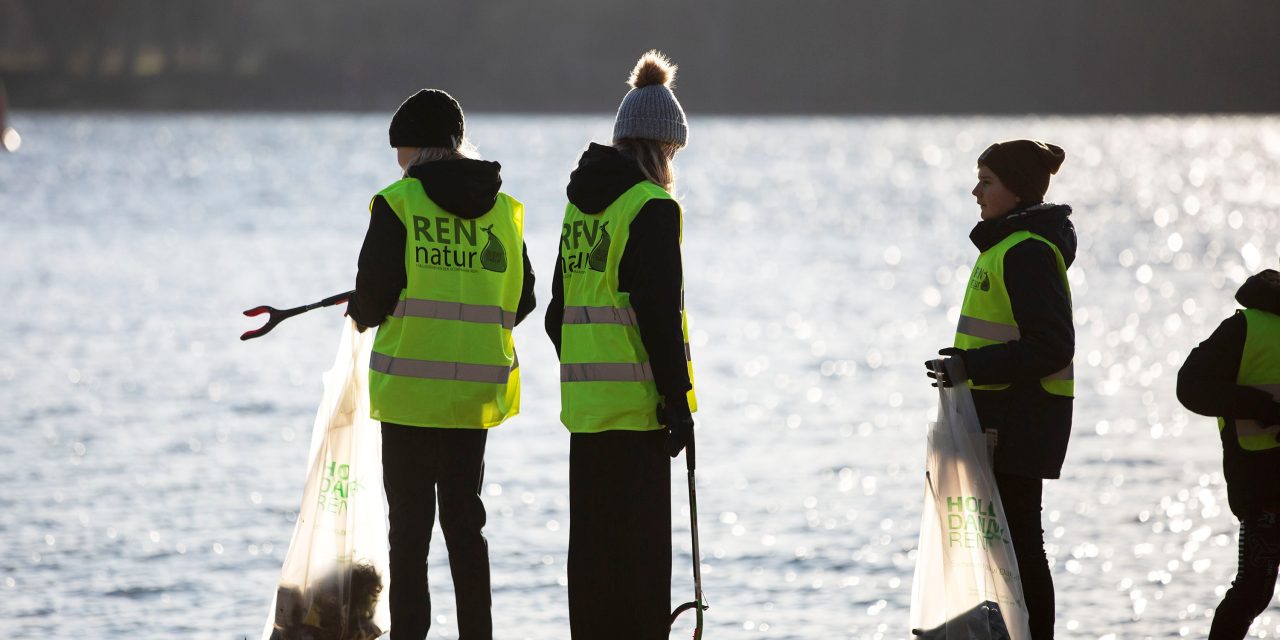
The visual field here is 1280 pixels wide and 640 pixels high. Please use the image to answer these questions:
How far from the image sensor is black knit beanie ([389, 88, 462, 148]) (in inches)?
187

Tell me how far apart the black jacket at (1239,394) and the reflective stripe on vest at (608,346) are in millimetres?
1453

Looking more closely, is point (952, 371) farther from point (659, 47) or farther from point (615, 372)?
point (659, 47)

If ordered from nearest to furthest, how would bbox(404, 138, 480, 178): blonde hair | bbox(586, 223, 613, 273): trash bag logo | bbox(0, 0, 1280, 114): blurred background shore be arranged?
bbox(586, 223, 613, 273): trash bag logo < bbox(404, 138, 480, 178): blonde hair < bbox(0, 0, 1280, 114): blurred background shore

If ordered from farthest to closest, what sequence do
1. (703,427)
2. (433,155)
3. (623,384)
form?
1. (703,427)
2. (433,155)
3. (623,384)

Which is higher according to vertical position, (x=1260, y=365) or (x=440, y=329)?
(x=440, y=329)

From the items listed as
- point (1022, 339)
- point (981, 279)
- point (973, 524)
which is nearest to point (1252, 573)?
point (973, 524)

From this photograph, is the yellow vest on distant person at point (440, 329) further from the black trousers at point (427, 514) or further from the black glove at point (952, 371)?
the black glove at point (952, 371)

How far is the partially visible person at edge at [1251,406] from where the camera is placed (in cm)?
457

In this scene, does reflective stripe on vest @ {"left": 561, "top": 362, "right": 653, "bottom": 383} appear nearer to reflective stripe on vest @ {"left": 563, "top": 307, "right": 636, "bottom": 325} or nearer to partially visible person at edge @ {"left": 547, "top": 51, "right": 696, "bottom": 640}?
partially visible person at edge @ {"left": 547, "top": 51, "right": 696, "bottom": 640}

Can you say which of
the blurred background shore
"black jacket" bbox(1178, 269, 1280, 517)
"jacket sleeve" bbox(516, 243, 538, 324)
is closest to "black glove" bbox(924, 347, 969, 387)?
"black jacket" bbox(1178, 269, 1280, 517)

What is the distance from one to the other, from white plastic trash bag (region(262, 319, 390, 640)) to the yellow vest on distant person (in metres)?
0.21

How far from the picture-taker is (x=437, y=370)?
4652 millimetres

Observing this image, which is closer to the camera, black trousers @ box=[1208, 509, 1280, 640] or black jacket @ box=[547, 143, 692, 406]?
black jacket @ box=[547, 143, 692, 406]

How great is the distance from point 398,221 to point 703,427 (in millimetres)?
→ 7074
